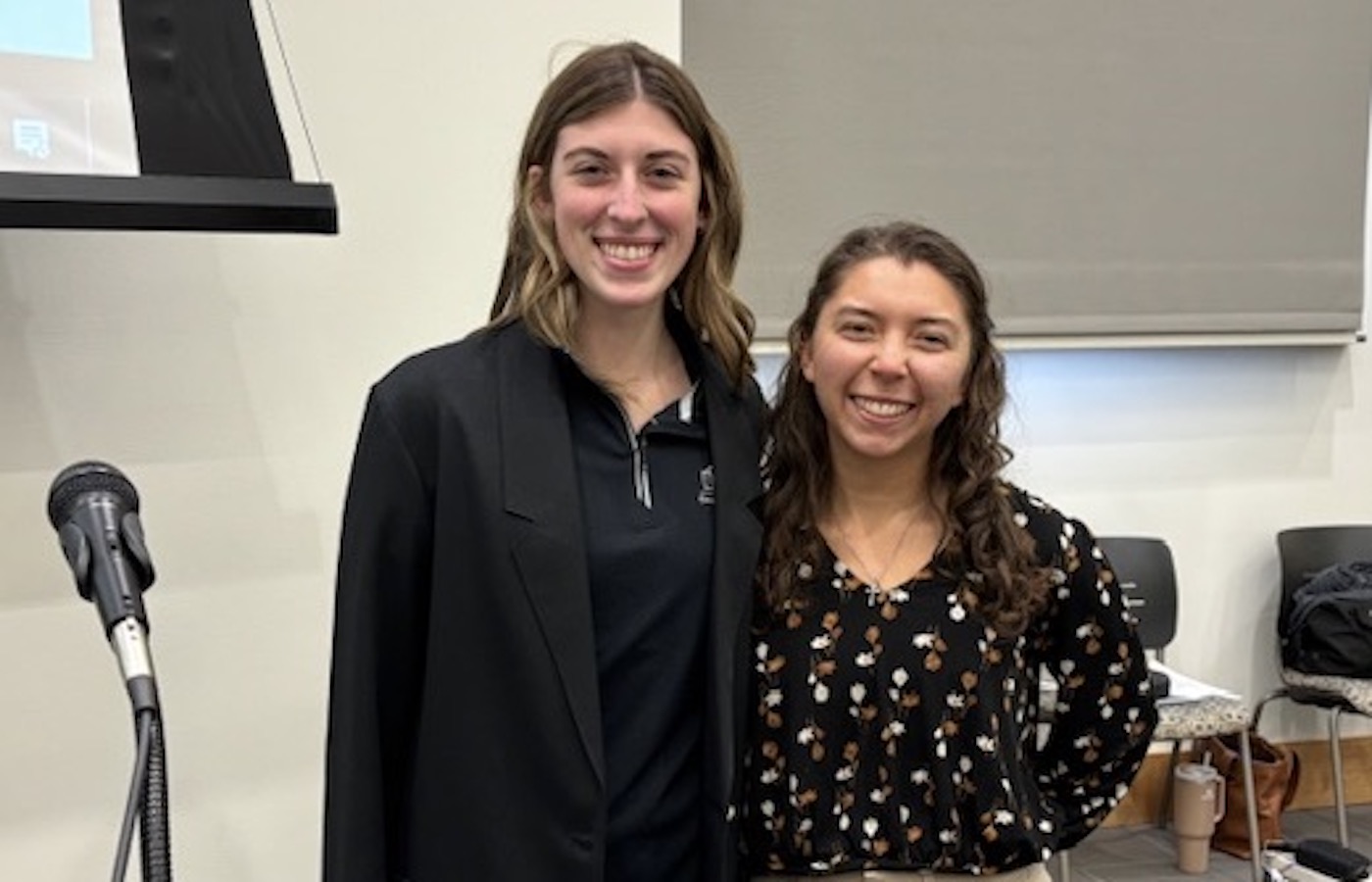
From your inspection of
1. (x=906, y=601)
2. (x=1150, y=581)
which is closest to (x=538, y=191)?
(x=906, y=601)

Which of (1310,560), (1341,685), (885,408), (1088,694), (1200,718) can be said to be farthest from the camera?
(1310,560)

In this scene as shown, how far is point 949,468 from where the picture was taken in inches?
57.5

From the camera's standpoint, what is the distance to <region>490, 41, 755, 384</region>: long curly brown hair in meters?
1.33

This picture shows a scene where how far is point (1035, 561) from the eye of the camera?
1409mm

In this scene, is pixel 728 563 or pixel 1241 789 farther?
pixel 1241 789

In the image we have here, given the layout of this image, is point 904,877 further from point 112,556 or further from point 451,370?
point 112,556

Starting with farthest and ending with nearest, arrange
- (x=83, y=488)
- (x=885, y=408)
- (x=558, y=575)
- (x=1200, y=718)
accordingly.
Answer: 1. (x=1200, y=718)
2. (x=885, y=408)
3. (x=558, y=575)
4. (x=83, y=488)

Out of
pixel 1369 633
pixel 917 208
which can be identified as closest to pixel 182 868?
pixel 917 208

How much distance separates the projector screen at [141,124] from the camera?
152 cm

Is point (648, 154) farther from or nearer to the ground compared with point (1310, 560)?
farther from the ground

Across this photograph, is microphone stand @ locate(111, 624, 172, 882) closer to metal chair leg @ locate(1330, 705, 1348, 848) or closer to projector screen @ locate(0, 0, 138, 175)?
projector screen @ locate(0, 0, 138, 175)

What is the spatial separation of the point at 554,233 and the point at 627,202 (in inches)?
4.3

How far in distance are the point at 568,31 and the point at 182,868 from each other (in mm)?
1483

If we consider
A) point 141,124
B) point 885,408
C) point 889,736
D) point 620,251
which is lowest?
point 889,736
